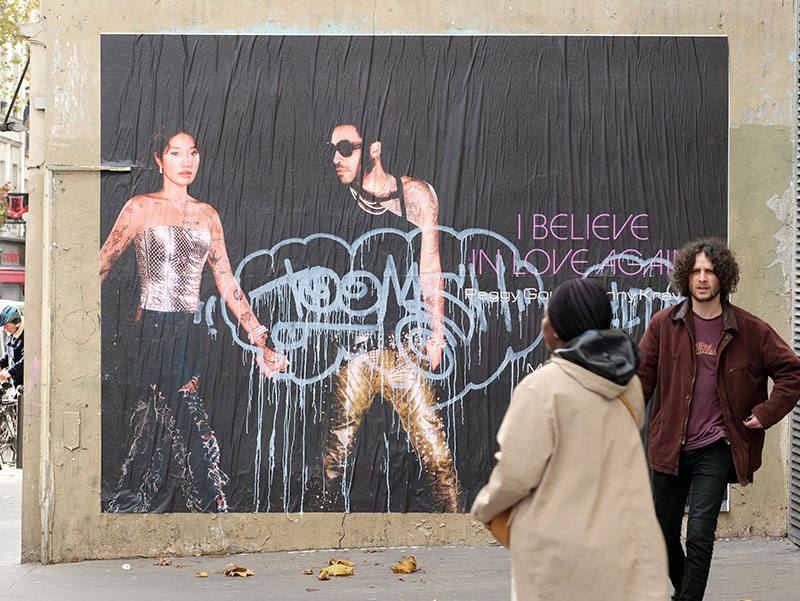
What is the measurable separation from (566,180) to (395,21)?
1.50 meters

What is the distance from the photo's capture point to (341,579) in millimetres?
6340

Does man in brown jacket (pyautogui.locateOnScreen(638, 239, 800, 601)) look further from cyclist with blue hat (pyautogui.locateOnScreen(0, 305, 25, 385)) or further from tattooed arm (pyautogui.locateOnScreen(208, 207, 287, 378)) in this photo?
cyclist with blue hat (pyautogui.locateOnScreen(0, 305, 25, 385))

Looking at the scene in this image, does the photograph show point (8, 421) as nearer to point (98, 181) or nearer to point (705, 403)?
point (98, 181)

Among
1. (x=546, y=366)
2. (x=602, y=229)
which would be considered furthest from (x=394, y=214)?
(x=546, y=366)

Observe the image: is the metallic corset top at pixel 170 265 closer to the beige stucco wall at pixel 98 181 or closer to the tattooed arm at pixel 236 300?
the tattooed arm at pixel 236 300

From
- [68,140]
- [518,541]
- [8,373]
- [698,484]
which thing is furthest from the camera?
[8,373]

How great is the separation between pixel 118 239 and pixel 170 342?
0.74 meters

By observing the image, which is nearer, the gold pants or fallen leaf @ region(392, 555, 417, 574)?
fallen leaf @ region(392, 555, 417, 574)

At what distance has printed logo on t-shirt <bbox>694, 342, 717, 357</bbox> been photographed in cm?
483

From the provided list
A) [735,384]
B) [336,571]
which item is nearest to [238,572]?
[336,571]

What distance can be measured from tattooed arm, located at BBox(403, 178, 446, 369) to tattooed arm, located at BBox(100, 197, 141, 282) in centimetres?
178

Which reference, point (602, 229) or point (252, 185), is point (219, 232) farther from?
point (602, 229)

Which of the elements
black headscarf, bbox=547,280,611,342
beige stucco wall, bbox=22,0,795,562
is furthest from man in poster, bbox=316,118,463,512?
black headscarf, bbox=547,280,611,342

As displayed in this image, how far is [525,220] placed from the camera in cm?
691
